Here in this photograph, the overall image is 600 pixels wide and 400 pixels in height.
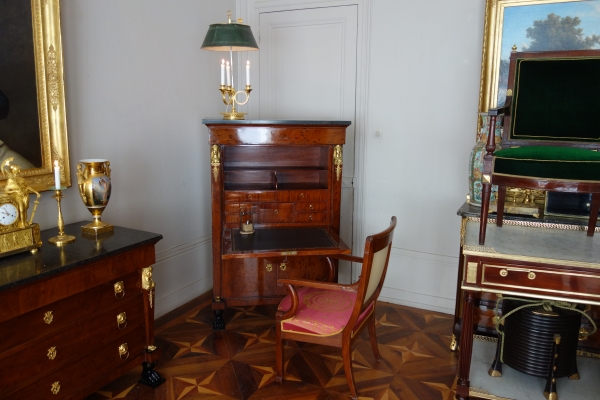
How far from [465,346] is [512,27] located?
2042mm

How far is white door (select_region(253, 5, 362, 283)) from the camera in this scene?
3.84m

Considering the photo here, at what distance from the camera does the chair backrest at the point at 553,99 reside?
2689 mm

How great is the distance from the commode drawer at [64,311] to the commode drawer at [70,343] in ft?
0.10

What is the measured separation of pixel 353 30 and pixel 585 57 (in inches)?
66.3

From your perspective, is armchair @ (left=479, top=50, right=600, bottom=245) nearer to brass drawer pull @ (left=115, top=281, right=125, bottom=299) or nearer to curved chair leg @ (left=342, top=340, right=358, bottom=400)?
curved chair leg @ (left=342, top=340, right=358, bottom=400)

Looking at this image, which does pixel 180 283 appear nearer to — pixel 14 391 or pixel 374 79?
pixel 14 391

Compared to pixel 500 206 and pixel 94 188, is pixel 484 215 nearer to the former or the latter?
pixel 500 206

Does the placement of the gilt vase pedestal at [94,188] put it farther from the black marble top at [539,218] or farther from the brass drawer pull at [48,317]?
the black marble top at [539,218]

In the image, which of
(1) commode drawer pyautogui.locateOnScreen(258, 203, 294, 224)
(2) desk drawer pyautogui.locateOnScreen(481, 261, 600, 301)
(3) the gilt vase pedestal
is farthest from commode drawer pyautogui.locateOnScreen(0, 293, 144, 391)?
(2) desk drawer pyautogui.locateOnScreen(481, 261, 600, 301)

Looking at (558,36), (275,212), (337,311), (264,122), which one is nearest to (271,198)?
(275,212)

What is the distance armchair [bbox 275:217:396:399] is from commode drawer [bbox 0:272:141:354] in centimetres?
79

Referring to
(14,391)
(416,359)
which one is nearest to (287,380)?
(416,359)

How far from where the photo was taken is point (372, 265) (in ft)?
7.90

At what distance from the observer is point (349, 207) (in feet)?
13.1
